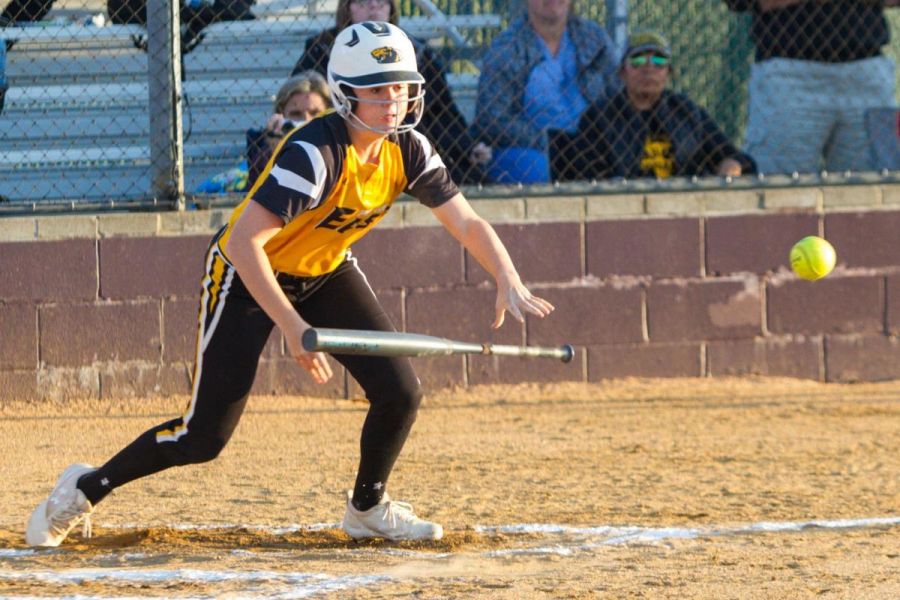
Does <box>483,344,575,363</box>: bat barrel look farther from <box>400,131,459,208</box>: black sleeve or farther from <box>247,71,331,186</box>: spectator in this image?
<box>247,71,331,186</box>: spectator

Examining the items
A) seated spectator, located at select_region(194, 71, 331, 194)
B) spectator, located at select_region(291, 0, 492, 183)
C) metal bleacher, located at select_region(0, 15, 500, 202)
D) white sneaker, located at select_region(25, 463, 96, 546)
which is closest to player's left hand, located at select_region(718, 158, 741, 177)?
spectator, located at select_region(291, 0, 492, 183)

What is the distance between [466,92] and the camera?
25.3ft

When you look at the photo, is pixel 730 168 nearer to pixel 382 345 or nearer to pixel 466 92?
pixel 466 92

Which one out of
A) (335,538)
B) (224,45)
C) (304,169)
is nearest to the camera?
(304,169)

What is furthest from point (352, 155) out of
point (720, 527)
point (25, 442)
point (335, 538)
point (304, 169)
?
point (25, 442)

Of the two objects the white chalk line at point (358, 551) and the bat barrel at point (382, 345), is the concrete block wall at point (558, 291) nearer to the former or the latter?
the white chalk line at point (358, 551)

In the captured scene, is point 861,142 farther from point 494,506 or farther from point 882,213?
point 494,506

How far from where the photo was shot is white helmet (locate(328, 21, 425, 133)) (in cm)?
378

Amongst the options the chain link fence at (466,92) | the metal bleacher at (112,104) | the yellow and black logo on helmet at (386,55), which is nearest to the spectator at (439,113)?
the chain link fence at (466,92)

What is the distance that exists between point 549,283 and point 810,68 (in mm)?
2160

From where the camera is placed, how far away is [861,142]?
7.70 metres

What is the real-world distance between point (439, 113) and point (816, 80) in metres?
2.39

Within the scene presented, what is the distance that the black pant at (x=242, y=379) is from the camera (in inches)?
158

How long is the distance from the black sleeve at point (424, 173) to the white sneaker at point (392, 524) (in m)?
1.04
